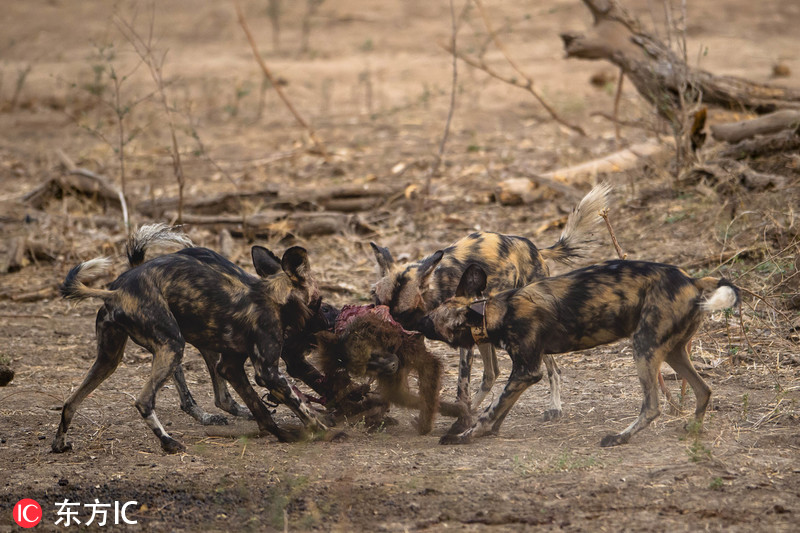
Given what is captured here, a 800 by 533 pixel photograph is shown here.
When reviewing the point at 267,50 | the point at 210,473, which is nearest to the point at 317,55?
the point at 267,50

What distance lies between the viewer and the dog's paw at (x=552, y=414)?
4.98m

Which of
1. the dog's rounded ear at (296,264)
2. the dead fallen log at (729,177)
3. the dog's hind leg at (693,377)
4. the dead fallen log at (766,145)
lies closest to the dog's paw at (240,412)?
the dog's rounded ear at (296,264)

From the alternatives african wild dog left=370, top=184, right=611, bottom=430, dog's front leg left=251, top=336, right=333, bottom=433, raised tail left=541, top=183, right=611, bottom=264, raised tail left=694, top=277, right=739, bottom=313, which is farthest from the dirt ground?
raised tail left=541, top=183, right=611, bottom=264

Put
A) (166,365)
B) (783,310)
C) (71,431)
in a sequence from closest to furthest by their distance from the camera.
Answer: (166,365), (71,431), (783,310)

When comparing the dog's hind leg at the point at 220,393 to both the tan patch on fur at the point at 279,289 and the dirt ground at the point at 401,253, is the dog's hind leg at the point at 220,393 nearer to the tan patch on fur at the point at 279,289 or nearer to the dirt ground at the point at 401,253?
the dirt ground at the point at 401,253

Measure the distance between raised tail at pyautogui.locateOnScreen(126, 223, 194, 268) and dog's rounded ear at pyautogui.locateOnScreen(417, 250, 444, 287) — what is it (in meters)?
1.38

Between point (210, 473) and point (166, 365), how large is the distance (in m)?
0.66

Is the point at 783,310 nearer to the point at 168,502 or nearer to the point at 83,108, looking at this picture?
the point at 168,502

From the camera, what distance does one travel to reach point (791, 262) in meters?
6.21

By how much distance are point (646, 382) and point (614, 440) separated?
1.08 ft

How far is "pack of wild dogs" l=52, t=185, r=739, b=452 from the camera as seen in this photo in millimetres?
4438

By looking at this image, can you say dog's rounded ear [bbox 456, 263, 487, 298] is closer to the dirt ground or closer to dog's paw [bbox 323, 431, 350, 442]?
the dirt ground

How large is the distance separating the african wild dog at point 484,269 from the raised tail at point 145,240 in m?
1.19

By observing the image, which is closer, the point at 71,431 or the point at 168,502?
the point at 168,502
